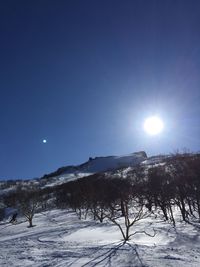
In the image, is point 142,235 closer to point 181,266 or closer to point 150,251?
point 150,251

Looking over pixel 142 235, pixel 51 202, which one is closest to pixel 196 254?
pixel 142 235

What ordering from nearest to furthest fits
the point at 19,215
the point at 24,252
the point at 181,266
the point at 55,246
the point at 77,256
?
1. the point at 181,266
2. the point at 77,256
3. the point at 24,252
4. the point at 55,246
5. the point at 19,215

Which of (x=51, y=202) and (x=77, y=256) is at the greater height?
(x=51, y=202)

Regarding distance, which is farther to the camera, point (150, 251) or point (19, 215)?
point (19, 215)

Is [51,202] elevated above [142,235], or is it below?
above

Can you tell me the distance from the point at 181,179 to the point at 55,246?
2798 centimetres

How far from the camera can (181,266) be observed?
46.4 feet


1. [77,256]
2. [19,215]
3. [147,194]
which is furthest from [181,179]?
[19,215]

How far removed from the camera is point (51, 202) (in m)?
115

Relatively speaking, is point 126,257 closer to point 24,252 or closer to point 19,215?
→ point 24,252

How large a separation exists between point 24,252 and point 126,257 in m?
6.61

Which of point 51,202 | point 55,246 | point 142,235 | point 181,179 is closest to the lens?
point 55,246

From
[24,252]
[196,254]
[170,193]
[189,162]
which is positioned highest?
[189,162]

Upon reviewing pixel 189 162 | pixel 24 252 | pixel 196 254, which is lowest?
pixel 196 254
